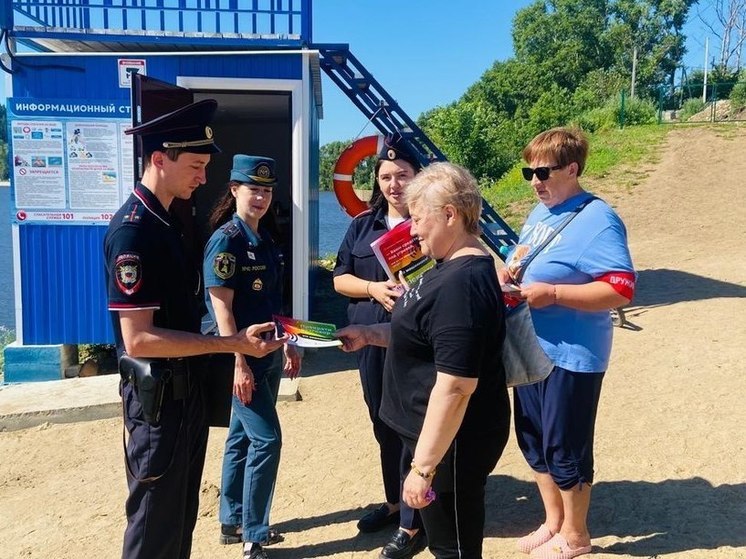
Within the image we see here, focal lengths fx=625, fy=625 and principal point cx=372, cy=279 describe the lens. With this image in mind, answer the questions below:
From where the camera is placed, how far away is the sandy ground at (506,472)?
3217 millimetres

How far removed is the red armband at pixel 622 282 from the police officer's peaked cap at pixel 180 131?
1634 millimetres

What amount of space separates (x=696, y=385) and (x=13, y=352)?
6.08 metres

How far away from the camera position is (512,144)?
3741 centimetres

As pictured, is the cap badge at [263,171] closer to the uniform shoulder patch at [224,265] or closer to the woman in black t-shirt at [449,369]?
the uniform shoulder patch at [224,265]

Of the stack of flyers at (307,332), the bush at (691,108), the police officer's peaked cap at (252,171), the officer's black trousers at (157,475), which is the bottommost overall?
the officer's black trousers at (157,475)

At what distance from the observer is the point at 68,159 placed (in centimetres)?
557

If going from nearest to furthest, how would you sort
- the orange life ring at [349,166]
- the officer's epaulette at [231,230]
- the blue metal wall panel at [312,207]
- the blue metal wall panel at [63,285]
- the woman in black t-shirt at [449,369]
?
the woman in black t-shirt at [449,369] < the officer's epaulette at [231,230] < the blue metal wall panel at [63,285] < the orange life ring at [349,166] < the blue metal wall panel at [312,207]

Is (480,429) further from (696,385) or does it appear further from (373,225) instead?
(696,385)

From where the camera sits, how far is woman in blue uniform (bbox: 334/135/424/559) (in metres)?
3.01

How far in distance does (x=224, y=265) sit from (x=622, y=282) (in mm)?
1673

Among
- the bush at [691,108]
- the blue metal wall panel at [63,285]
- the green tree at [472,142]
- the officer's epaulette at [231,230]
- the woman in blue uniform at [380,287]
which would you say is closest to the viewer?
the officer's epaulette at [231,230]

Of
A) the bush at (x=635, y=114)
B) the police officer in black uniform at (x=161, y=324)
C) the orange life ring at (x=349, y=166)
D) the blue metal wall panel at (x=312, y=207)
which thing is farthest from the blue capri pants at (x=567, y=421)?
the bush at (x=635, y=114)

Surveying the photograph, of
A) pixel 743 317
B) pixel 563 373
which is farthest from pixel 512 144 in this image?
pixel 563 373

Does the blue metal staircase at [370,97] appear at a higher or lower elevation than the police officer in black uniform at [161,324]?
higher
